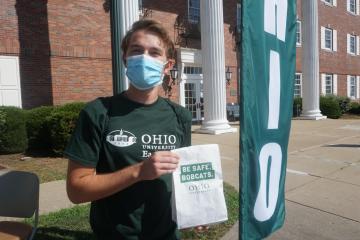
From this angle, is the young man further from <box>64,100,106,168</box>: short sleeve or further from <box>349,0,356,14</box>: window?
<box>349,0,356,14</box>: window

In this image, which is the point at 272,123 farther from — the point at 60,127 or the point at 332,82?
the point at 332,82

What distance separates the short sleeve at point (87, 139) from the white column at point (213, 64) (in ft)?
38.2

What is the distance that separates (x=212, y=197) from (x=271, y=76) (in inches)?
27.0

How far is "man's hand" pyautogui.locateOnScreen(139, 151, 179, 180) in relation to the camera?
1.63m

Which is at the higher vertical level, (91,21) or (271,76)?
(91,21)

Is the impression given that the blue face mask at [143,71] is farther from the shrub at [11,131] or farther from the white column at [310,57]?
the white column at [310,57]

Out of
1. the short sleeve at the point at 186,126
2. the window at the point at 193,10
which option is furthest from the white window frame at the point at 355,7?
the short sleeve at the point at 186,126

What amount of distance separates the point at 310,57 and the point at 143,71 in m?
19.0

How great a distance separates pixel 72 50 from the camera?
13.8 meters

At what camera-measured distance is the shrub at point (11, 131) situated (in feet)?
30.9

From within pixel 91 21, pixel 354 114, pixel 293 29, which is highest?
pixel 91 21

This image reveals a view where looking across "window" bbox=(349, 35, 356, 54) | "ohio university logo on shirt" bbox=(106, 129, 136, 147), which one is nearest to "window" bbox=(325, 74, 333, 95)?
"window" bbox=(349, 35, 356, 54)

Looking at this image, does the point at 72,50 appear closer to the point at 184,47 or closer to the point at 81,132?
the point at 184,47

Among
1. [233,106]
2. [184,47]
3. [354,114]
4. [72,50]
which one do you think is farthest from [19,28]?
[354,114]
